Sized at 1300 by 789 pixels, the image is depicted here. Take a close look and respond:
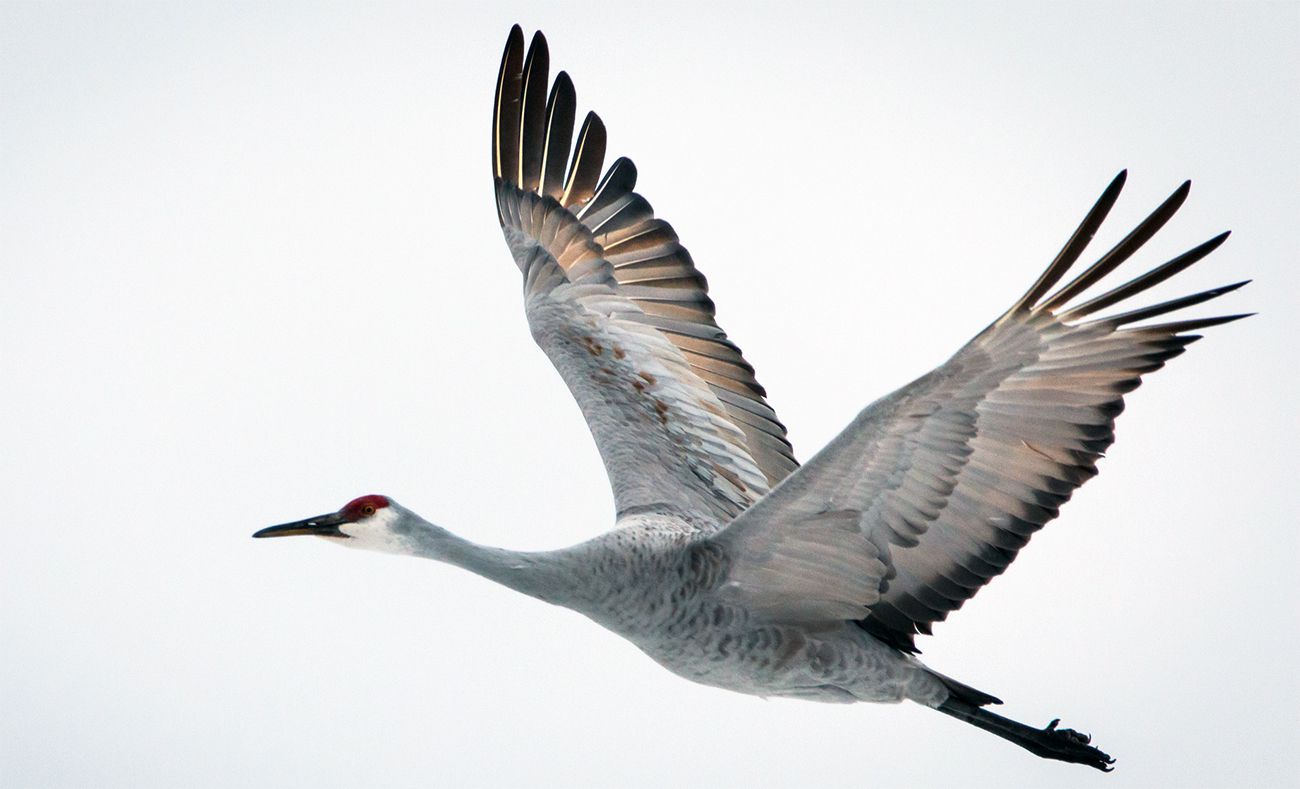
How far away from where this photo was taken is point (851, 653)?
26.5 ft

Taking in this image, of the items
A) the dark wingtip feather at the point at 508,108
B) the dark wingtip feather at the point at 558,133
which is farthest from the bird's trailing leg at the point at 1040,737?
the dark wingtip feather at the point at 508,108

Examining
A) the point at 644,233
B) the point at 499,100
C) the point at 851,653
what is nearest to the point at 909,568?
the point at 851,653

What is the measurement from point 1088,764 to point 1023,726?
0.50m

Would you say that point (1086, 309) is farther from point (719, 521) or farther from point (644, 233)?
point (644, 233)

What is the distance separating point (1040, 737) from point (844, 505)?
206 cm

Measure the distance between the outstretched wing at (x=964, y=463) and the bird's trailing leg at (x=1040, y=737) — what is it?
2.15ft

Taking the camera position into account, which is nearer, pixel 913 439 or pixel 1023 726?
pixel 913 439

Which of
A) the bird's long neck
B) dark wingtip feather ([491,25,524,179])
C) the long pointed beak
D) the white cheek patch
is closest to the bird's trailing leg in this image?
the bird's long neck

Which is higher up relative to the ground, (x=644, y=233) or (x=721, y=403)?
(x=644, y=233)

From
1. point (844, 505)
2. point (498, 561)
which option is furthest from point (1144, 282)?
point (498, 561)

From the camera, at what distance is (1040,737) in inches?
339

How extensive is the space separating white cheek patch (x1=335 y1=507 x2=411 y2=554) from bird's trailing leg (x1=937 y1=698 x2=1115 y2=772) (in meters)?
2.82

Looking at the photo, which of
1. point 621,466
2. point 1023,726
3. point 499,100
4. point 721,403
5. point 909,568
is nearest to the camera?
point 909,568

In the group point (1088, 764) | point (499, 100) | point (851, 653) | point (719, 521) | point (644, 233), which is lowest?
point (1088, 764)
